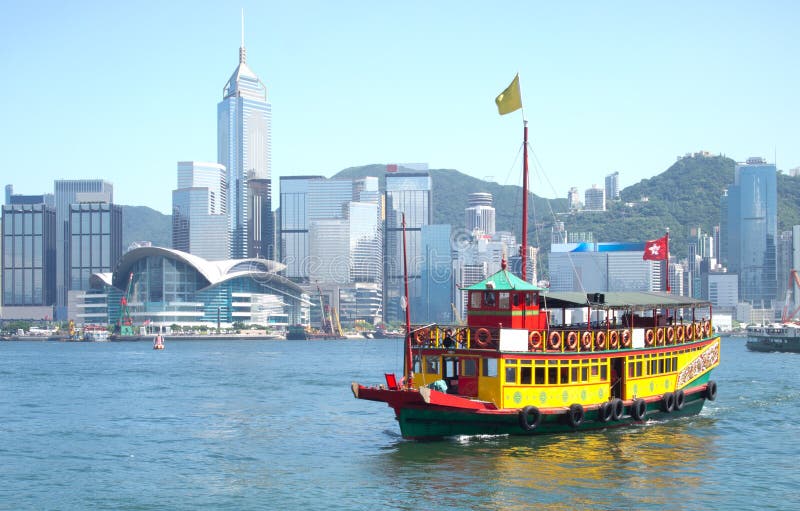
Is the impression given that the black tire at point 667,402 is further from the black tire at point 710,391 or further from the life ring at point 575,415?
the life ring at point 575,415

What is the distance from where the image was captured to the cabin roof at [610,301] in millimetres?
36375

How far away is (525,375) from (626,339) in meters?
5.45

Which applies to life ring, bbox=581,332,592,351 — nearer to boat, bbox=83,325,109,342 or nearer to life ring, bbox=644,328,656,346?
life ring, bbox=644,328,656,346

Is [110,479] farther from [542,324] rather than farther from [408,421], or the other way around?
[542,324]

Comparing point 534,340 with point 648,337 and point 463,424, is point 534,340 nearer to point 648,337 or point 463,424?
point 463,424

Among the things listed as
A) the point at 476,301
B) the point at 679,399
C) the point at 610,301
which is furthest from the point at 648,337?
the point at 476,301

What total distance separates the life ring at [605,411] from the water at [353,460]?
65 centimetres

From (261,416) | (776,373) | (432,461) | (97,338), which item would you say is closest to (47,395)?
(261,416)

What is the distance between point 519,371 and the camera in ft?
110

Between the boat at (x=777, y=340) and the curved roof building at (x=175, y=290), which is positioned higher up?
the curved roof building at (x=175, y=290)

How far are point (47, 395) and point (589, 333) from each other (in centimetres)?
3279

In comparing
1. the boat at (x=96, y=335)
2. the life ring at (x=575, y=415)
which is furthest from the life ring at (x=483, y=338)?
the boat at (x=96, y=335)

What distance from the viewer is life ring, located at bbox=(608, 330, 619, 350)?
3654 cm

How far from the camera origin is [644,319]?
4241 cm
